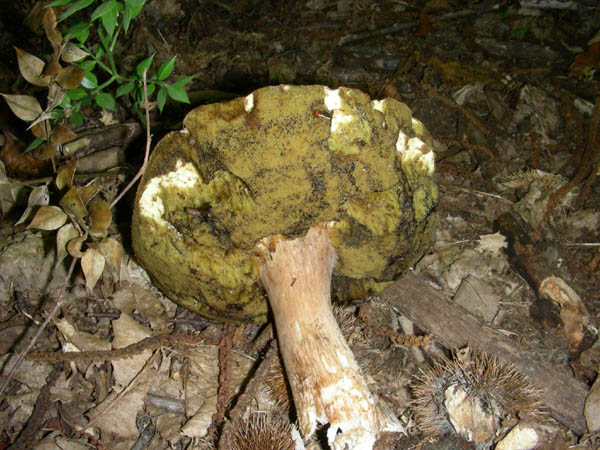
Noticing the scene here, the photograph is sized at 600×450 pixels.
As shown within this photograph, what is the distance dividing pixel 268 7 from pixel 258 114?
12.0 ft

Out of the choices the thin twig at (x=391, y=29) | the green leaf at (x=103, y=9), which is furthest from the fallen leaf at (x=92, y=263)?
the thin twig at (x=391, y=29)

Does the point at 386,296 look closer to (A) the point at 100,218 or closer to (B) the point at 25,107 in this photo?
(A) the point at 100,218

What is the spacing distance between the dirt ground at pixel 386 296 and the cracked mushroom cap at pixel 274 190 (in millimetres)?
251

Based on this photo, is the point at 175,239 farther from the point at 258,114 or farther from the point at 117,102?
the point at 117,102

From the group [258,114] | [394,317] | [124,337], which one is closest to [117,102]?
[124,337]

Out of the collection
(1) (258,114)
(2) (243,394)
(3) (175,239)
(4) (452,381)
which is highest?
(1) (258,114)

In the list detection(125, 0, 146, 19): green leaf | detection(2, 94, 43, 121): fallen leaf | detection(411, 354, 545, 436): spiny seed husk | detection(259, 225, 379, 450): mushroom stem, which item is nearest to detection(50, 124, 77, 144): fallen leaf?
detection(2, 94, 43, 121): fallen leaf

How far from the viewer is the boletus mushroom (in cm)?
159

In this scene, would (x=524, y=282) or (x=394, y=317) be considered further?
(x=524, y=282)

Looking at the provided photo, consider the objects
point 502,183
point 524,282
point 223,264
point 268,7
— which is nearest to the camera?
point 223,264

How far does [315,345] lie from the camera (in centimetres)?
184

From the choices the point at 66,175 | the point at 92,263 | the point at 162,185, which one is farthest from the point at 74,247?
the point at 162,185

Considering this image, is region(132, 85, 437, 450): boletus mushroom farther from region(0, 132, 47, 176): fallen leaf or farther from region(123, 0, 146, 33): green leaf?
region(0, 132, 47, 176): fallen leaf

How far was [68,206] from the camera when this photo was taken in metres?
1.68
